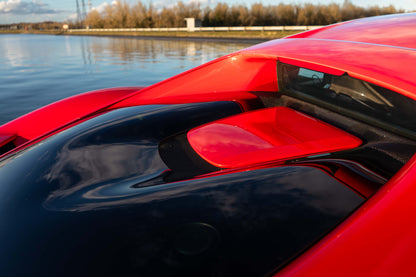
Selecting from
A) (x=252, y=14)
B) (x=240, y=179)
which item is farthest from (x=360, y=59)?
(x=252, y=14)

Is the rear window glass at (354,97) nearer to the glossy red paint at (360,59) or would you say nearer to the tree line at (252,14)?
the glossy red paint at (360,59)

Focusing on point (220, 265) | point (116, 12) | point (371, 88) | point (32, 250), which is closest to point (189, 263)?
point (220, 265)

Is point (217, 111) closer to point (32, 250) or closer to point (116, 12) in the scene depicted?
point (32, 250)

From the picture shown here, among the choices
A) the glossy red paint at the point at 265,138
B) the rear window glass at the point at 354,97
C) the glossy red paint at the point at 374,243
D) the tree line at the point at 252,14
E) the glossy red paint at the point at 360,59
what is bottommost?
the glossy red paint at the point at 374,243

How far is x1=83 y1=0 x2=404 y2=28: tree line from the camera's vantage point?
166 feet

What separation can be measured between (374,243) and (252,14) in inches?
2333

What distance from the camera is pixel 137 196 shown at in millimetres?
1021

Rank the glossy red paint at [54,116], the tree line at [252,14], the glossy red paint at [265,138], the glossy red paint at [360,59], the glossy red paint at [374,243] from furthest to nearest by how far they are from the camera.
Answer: the tree line at [252,14] < the glossy red paint at [54,116] < the glossy red paint at [265,138] < the glossy red paint at [360,59] < the glossy red paint at [374,243]

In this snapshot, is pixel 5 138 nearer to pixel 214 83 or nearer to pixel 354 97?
pixel 214 83

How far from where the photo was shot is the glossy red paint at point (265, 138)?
118 cm

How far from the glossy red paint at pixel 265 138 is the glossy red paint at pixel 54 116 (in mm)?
841

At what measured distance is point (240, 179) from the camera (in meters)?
1.06

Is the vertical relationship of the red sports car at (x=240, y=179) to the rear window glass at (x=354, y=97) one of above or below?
below

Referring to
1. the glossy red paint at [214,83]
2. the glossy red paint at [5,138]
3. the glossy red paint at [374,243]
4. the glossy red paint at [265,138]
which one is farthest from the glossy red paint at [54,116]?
the glossy red paint at [374,243]
